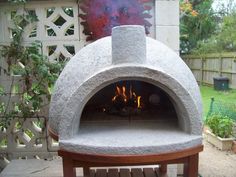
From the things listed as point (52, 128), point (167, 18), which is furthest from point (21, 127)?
point (167, 18)

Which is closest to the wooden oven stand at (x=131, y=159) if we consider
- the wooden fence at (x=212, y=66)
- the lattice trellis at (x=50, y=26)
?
the lattice trellis at (x=50, y=26)

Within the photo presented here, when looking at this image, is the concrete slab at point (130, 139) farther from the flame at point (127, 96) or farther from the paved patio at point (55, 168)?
the paved patio at point (55, 168)

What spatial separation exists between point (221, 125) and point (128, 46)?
11.8 ft

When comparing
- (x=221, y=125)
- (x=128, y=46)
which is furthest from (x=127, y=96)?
(x=221, y=125)

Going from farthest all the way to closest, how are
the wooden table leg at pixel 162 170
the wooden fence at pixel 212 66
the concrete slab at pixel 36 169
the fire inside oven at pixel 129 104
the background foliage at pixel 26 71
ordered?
the wooden fence at pixel 212 66
the background foliage at pixel 26 71
the concrete slab at pixel 36 169
the wooden table leg at pixel 162 170
the fire inside oven at pixel 129 104

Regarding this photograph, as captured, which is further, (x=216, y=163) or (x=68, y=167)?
(x=216, y=163)

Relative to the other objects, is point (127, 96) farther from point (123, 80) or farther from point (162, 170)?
point (162, 170)

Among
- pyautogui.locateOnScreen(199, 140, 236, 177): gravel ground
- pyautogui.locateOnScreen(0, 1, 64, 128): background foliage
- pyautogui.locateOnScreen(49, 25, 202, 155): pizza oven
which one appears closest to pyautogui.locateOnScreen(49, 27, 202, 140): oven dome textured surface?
pyautogui.locateOnScreen(49, 25, 202, 155): pizza oven

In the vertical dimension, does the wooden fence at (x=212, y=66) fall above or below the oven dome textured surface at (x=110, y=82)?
below

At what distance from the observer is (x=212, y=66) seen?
11898 millimetres

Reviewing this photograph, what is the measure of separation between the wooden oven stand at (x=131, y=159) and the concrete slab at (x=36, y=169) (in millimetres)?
1209

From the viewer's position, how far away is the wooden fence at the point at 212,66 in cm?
1064

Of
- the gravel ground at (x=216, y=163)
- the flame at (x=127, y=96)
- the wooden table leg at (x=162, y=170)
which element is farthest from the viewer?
the gravel ground at (x=216, y=163)

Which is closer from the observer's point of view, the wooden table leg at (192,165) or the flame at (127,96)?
the wooden table leg at (192,165)
